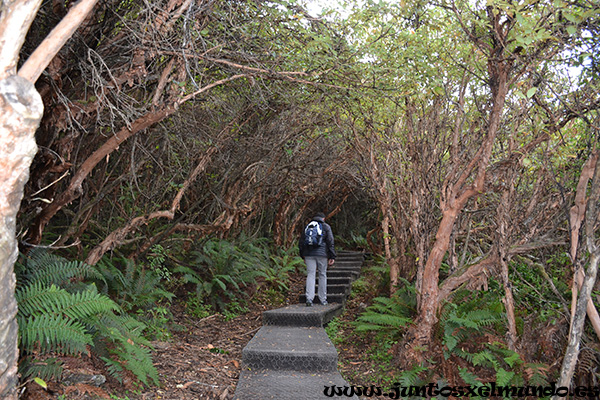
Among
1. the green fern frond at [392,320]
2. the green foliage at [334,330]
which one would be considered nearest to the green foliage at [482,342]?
the green fern frond at [392,320]

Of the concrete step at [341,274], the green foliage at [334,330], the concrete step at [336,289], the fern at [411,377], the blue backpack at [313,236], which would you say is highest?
the blue backpack at [313,236]

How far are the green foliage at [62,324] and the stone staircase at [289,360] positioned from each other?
4.02 feet

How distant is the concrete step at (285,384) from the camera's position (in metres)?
4.82

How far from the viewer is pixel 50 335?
12.6 feet

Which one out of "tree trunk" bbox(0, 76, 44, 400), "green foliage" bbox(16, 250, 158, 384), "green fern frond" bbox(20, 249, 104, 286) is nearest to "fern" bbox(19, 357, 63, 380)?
"green foliage" bbox(16, 250, 158, 384)

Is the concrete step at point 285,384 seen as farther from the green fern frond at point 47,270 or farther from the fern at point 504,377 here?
the green fern frond at point 47,270

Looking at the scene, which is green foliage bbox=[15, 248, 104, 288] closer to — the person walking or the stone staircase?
the stone staircase

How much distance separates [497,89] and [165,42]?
144 inches

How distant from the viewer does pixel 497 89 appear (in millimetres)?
5152

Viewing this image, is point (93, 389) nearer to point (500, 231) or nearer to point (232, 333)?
point (232, 333)

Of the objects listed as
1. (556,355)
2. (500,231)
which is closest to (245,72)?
(500,231)

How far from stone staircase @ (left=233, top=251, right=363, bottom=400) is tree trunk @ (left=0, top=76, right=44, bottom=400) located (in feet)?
8.51

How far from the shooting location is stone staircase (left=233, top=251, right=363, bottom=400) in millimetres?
4980

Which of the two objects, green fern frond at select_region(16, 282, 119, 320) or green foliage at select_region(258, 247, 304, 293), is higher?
green fern frond at select_region(16, 282, 119, 320)
